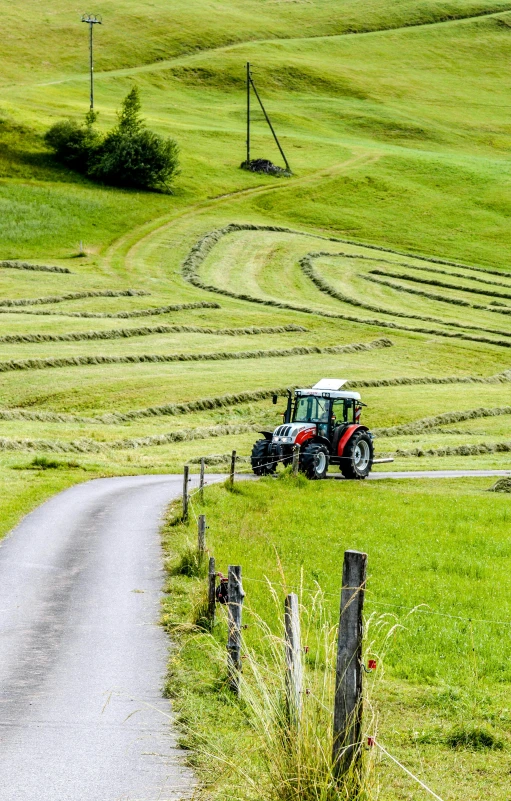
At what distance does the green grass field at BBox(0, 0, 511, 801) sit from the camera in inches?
1200

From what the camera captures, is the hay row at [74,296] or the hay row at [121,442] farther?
the hay row at [74,296]

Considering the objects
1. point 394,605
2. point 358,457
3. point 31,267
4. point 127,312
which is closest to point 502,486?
point 358,457

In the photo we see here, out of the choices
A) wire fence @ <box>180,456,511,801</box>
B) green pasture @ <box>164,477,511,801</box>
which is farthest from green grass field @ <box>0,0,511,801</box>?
wire fence @ <box>180,456,511,801</box>

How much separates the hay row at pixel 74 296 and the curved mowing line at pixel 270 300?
7.85 m

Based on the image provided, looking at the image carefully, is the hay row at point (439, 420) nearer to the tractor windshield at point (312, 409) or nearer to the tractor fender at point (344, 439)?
the tractor fender at point (344, 439)

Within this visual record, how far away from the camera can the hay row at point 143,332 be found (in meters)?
66.3

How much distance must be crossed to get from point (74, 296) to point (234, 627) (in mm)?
68536

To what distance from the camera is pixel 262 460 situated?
39406 millimetres

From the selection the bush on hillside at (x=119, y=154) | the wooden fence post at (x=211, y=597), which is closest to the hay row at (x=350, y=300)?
the bush on hillside at (x=119, y=154)

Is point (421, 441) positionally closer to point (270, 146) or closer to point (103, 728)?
point (103, 728)

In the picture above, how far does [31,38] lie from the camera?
17938 centimetres

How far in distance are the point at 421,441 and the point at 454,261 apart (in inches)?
2358

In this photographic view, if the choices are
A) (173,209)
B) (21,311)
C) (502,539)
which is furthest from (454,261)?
(502,539)

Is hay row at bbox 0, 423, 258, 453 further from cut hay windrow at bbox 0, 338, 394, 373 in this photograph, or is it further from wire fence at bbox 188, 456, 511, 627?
cut hay windrow at bbox 0, 338, 394, 373
